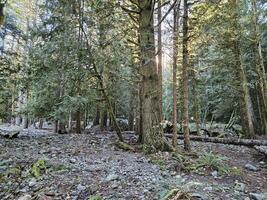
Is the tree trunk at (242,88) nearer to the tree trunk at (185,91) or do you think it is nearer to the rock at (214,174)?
the tree trunk at (185,91)

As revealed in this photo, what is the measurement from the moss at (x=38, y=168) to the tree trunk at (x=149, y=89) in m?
3.28

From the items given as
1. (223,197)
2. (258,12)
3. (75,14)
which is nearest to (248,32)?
(258,12)

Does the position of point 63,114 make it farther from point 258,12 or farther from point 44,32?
point 258,12

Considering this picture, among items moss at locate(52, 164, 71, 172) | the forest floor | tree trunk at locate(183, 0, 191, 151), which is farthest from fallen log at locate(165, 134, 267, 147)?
moss at locate(52, 164, 71, 172)

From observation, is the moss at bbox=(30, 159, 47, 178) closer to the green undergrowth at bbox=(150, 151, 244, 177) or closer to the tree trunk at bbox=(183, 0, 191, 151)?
the green undergrowth at bbox=(150, 151, 244, 177)

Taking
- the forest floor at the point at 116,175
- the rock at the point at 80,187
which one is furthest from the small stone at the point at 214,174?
the rock at the point at 80,187

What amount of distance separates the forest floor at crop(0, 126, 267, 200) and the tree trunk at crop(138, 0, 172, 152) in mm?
619

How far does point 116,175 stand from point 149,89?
12.3ft

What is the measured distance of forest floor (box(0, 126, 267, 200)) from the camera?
496 centimetres

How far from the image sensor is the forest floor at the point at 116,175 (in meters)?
4.96

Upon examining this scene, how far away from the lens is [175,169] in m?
6.68

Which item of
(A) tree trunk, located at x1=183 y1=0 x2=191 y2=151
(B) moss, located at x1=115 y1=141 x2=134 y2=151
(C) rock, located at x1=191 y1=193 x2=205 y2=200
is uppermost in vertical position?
(A) tree trunk, located at x1=183 y1=0 x2=191 y2=151

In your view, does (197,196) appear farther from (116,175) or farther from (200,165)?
(200,165)

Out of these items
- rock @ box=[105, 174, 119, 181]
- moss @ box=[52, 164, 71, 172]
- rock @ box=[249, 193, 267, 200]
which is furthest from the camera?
moss @ box=[52, 164, 71, 172]
